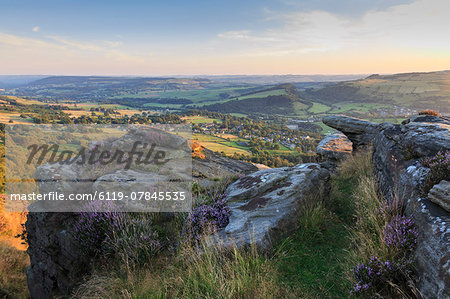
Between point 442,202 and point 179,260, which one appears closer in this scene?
point 442,202

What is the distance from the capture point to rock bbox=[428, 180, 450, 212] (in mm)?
4070

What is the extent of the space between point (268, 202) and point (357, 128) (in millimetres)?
11058

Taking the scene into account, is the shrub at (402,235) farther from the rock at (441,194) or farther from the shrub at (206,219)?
the shrub at (206,219)

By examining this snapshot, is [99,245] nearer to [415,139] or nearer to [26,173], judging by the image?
[415,139]

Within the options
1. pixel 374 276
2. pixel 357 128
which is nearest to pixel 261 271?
pixel 374 276

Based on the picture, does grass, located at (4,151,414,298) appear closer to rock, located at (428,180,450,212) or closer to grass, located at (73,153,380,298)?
grass, located at (73,153,380,298)

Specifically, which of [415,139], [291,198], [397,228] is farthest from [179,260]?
[415,139]

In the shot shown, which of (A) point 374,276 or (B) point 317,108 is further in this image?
(B) point 317,108

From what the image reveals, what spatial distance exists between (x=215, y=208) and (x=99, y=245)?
3.63 m

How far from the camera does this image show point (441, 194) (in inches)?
165

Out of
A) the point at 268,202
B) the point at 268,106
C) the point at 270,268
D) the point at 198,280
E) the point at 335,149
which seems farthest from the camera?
the point at 268,106

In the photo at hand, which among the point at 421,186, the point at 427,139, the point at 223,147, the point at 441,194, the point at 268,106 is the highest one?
the point at 427,139

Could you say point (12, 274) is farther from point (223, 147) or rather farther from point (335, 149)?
point (223, 147)

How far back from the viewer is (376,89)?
552 ft
